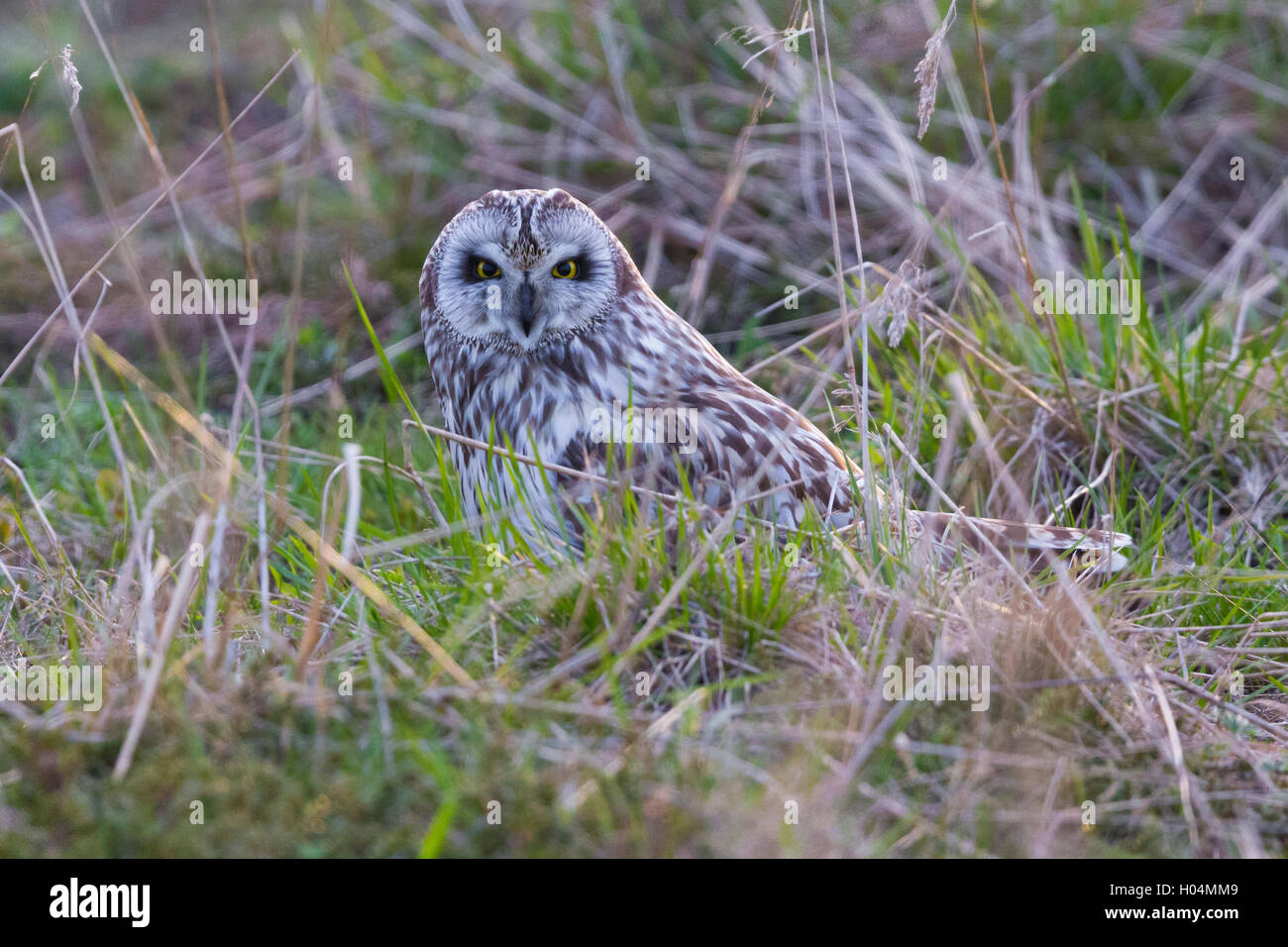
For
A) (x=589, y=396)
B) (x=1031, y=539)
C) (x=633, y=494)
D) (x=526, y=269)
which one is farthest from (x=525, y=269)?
(x=1031, y=539)

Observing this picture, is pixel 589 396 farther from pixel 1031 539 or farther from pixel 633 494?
pixel 1031 539

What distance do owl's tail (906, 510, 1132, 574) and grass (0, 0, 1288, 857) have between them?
0.12 m

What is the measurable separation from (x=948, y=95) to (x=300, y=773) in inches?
179

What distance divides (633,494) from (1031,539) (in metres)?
1.13

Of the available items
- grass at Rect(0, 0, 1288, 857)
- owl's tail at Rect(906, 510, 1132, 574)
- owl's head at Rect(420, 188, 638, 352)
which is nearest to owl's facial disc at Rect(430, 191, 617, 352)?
owl's head at Rect(420, 188, 638, 352)

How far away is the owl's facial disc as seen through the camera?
3.44 m

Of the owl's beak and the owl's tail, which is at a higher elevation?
the owl's beak

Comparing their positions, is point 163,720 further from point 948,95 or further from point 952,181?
point 948,95

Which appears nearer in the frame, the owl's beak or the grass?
the grass

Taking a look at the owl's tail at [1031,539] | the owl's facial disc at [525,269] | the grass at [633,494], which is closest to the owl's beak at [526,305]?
the owl's facial disc at [525,269]

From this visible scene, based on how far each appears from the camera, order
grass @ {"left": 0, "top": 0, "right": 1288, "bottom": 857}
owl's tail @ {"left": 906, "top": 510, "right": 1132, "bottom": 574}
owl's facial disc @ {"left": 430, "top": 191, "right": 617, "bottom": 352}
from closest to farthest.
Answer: grass @ {"left": 0, "top": 0, "right": 1288, "bottom": 857}, owl's tail @ {"left": 906, "top": 510, "right": 1132, "bottom": 574}, owl's facial disc @ {"left": 430, "top": 191, "right": 617, "bottom": 352}

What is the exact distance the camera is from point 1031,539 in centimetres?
353

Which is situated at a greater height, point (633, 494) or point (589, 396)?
point (589, 396)

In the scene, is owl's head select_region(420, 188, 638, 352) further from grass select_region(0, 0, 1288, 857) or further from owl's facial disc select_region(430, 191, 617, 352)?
grass select_region(0, 0, 1288, 857)
